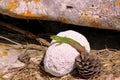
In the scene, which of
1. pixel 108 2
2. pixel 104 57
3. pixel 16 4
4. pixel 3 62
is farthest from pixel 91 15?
pixel 3 62

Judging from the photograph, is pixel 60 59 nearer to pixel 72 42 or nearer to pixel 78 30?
pixel 72 42

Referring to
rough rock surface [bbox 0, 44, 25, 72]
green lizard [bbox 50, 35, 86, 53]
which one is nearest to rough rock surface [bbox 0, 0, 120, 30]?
green lizard [bbox 50, 35, 86, 53]

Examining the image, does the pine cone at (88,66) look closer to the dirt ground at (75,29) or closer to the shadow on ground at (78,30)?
the dirt ground at (75,29)

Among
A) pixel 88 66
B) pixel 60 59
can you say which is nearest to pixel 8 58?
pixel 60 59

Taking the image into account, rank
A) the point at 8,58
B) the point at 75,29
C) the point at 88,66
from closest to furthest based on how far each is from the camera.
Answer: the point at 88,66, the point at 8,58, the point at 75,29

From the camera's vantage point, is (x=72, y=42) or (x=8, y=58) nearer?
(x=72, y=42)

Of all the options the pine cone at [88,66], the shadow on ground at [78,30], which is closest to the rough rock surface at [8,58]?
the shadow on ground at [78,30]
